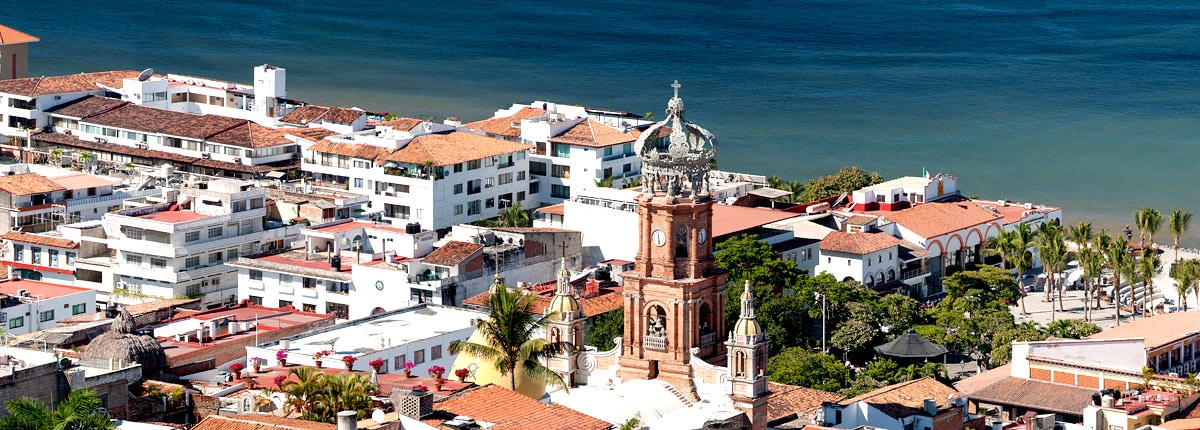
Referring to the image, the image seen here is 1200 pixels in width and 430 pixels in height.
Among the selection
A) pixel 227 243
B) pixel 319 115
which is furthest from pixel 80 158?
pixel 227 243

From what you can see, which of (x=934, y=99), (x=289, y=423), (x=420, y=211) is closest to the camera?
(x=289, y=423)

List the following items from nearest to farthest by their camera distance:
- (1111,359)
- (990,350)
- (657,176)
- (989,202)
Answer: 1. (657,176)
2. (1111,359)
3. (990,350)
4. (989,202)

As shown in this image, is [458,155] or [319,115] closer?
[458,155]

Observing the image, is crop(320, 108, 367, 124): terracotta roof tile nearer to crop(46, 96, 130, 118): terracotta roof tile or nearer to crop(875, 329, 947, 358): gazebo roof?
crop(46, 96, 130, 118): terracotta roof tile

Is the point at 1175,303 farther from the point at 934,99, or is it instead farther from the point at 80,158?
the point at 934,99

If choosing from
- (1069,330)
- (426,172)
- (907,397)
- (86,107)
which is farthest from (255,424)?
(86,107)

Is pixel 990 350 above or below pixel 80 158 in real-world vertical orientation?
below

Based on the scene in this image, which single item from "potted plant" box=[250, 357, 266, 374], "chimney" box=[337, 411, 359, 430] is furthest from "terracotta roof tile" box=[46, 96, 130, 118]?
"chimney" box=[337, 411, 359, 430]

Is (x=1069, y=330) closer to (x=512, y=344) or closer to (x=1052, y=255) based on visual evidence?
(x=1052, y=255)
